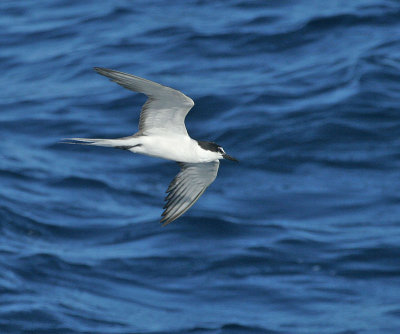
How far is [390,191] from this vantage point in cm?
2178

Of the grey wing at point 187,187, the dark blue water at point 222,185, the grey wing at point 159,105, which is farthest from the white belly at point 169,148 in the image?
the dark blue water at point 222,185

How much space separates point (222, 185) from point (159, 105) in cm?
1219

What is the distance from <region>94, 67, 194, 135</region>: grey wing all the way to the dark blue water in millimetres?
8719

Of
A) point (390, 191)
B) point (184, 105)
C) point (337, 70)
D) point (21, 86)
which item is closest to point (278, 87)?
point (337, 70)

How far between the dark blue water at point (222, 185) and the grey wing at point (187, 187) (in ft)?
23.9

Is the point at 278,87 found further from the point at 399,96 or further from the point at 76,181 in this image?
the point at 76,181

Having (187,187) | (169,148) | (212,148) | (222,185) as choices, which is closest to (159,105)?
(169,148)

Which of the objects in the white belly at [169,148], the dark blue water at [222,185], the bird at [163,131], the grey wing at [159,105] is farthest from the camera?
the dark blue water at [222,185]

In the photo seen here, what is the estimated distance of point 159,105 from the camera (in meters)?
10.4

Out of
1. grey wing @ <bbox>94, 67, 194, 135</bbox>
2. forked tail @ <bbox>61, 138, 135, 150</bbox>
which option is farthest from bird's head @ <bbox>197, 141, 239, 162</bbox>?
forked tail @ <bbox>61, 138, 135, 150</bbox>

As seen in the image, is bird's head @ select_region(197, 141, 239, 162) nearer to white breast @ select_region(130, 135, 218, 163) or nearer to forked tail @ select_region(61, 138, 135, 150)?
white breast @ select_region(130, 135, 218, 163)

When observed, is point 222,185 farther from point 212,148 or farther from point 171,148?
point 171,148

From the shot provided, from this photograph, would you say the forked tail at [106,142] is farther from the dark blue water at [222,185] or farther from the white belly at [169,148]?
the dark blue water at [222,185]

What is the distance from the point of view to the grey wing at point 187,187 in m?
11.7
